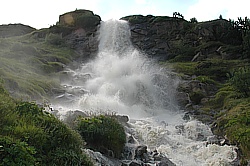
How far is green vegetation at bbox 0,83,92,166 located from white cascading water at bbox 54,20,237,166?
17.4ft

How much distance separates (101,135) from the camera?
909 centimetres

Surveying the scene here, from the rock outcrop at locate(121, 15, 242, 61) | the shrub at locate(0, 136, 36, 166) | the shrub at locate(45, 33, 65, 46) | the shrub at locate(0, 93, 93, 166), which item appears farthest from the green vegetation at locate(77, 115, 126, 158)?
the shrub at locate(45, 33, 65, 46)

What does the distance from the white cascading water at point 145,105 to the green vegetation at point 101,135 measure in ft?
8.46

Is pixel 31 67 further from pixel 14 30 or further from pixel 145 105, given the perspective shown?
pixel 14 30

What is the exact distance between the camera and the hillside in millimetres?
14953


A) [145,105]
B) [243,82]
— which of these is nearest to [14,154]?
[243,82]

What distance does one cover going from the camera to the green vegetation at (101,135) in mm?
Result: 8984

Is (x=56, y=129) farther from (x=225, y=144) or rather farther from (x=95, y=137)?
(x=225, y=144)

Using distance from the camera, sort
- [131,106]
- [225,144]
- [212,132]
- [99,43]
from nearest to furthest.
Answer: [225,144], [212,132], [131,106], [99,43]

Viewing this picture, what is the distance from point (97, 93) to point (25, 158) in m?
15.1

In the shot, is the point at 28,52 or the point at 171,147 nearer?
the point at 171,147

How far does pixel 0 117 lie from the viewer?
20.9ft

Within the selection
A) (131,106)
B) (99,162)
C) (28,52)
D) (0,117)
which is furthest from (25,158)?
(28,52)

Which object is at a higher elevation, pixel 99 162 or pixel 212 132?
pixel 212 132
